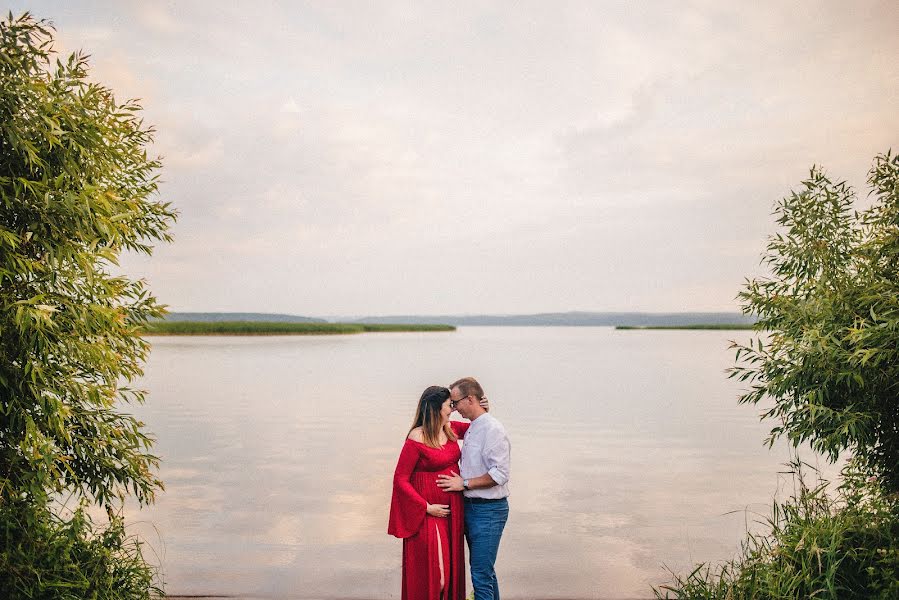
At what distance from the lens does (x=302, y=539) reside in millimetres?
9664

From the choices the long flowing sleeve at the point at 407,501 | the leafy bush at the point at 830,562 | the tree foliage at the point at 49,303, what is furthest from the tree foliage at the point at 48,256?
the leafy bush at the point at 830,562

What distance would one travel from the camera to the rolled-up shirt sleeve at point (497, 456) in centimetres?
488

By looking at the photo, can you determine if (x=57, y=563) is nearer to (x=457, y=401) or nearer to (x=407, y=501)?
(x=407, y=501)

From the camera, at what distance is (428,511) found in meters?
4.93

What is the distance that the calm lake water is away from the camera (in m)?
8.44

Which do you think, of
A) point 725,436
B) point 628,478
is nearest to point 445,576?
point 628,478

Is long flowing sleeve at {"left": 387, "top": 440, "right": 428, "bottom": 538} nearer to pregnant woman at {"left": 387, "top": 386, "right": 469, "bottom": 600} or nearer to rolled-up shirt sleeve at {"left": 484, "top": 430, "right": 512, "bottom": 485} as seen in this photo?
pregnant woman at {"left": 387, "top": 386, "right": 469, "bottom": 600}

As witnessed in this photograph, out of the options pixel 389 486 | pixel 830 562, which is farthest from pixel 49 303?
pixel 389 486

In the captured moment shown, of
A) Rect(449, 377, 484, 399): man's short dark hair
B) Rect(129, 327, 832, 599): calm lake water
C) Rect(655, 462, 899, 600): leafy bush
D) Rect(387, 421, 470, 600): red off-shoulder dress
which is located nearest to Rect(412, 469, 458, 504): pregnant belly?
Rect(387, 421, 470, 600): red off-shoulder dress

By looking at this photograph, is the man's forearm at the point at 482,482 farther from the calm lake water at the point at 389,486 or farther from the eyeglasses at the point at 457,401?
the calm lake water at the point at 389,486

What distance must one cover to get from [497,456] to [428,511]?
0.63 metres

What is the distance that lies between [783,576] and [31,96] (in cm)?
655

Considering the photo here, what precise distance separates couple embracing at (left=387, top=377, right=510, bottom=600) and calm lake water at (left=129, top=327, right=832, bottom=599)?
7.99 ft

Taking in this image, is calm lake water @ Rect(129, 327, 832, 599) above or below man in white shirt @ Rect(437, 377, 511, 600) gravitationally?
below
